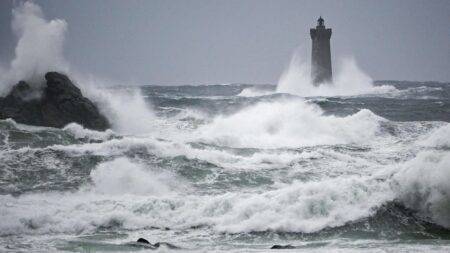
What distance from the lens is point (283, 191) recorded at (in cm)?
1091

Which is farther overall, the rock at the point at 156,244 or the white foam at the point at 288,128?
the white foam at the point at 288,128

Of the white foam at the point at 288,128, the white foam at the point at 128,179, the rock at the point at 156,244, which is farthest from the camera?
the white foam at the point at 288,128

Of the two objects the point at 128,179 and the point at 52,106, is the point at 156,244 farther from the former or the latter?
the point at 52,106

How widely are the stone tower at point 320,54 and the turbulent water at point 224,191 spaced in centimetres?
2149

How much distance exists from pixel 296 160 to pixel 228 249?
6.76 meters

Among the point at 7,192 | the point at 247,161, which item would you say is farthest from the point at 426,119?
the point at 7,192

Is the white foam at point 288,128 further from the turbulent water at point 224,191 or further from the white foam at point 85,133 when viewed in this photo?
the white foam at point 85,133

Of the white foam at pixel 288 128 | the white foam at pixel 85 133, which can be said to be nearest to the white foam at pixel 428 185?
the white foam at pixel 288 128

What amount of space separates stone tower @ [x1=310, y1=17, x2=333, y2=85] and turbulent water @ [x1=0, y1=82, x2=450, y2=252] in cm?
2149

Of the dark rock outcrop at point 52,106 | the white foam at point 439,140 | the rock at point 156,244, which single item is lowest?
the rock at point 156,244

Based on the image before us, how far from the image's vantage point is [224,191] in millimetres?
12070

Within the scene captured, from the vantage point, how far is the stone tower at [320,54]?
40.8m

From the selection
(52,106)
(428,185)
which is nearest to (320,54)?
(52,106)

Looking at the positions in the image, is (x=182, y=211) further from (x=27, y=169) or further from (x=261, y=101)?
(x=261, y=101)
